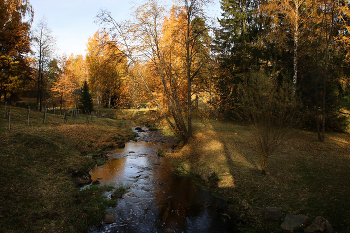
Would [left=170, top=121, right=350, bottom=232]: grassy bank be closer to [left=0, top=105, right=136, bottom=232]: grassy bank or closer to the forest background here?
the forest background

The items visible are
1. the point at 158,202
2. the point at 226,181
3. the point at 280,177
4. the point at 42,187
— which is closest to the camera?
the point at 42,187

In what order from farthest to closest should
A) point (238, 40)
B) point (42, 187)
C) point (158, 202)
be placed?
point (238, 40)
point (158, 202)
point (42, 187)

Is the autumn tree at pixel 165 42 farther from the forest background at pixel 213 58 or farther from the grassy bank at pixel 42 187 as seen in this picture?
the grassy bank at pixel 42 187

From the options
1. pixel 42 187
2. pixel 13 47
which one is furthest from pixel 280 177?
pixel 13 47

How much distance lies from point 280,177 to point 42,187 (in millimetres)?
9090

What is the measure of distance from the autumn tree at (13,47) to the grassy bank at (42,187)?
521cm

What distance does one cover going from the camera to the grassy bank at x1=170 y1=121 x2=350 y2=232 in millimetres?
6266

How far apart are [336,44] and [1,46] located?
2707 centimetres

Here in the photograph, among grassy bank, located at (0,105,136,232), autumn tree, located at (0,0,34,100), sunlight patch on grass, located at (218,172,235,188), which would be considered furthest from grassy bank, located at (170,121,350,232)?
autumn tree, located at (0,0,34,100)

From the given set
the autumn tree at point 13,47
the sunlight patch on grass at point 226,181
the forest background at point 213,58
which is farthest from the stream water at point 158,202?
the autumn tree at point 13,47

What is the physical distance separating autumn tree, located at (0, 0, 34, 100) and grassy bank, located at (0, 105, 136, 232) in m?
5.21

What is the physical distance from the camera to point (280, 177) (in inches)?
330

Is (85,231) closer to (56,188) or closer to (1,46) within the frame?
(56,188)

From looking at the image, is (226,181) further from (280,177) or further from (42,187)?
(42,187)
